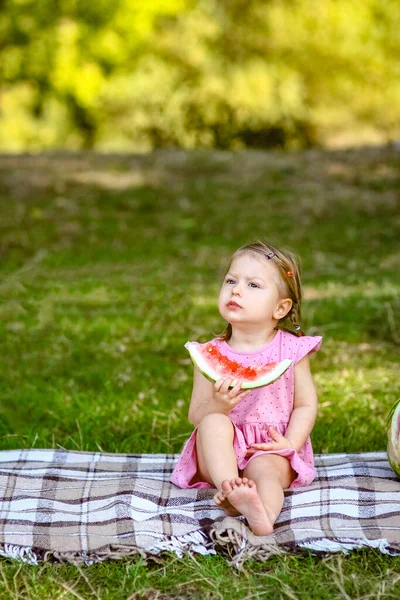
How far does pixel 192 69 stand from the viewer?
18.5 meters

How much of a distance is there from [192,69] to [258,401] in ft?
52.7

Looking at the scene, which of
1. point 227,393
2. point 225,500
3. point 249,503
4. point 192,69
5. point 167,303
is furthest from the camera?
point 192,69

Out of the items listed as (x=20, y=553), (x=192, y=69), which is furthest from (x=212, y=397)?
(x=192, y=69)

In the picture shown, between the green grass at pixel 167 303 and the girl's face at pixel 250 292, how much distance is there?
3.16 feet

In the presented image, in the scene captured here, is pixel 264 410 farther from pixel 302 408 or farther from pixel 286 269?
pixel 286 269

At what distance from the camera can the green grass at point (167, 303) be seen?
2.92 m

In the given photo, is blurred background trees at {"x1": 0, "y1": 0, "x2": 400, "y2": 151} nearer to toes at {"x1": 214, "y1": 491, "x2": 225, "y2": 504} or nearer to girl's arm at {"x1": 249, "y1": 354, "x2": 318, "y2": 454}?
girl's arm at {"x1": 249, "y1": 354, "x2": 318, "y2": 454}

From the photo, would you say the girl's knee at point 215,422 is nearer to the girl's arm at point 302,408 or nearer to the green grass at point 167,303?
the girl's arm at point 302,408

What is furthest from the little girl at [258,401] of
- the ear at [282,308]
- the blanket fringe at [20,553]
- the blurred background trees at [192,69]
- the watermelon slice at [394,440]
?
the blurred background trees at [192,69]

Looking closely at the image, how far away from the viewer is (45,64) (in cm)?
1977

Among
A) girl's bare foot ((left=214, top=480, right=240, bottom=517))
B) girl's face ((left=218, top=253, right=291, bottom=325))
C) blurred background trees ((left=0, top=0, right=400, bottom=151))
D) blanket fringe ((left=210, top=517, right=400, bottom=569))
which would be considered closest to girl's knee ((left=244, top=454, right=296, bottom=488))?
girl's bare foot ((left=214, top=480, right=240, bottom=517))

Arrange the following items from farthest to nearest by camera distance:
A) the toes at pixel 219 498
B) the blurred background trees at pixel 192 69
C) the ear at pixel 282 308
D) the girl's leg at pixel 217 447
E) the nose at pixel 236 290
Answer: the blurred background trees at pixel 192 69, the ear at pixel 282 308, the nose at pixel 236 290, the girl's leg at pixel 217 447, the toes at pixel 219 498

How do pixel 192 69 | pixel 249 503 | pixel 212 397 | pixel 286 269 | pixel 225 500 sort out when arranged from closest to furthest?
1. pixel 249 503
2. pixel 225 500
3. pixel 212 397
4. pixel 286 269
5. pixel 192 69

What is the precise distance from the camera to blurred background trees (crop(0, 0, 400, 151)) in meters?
17.7
